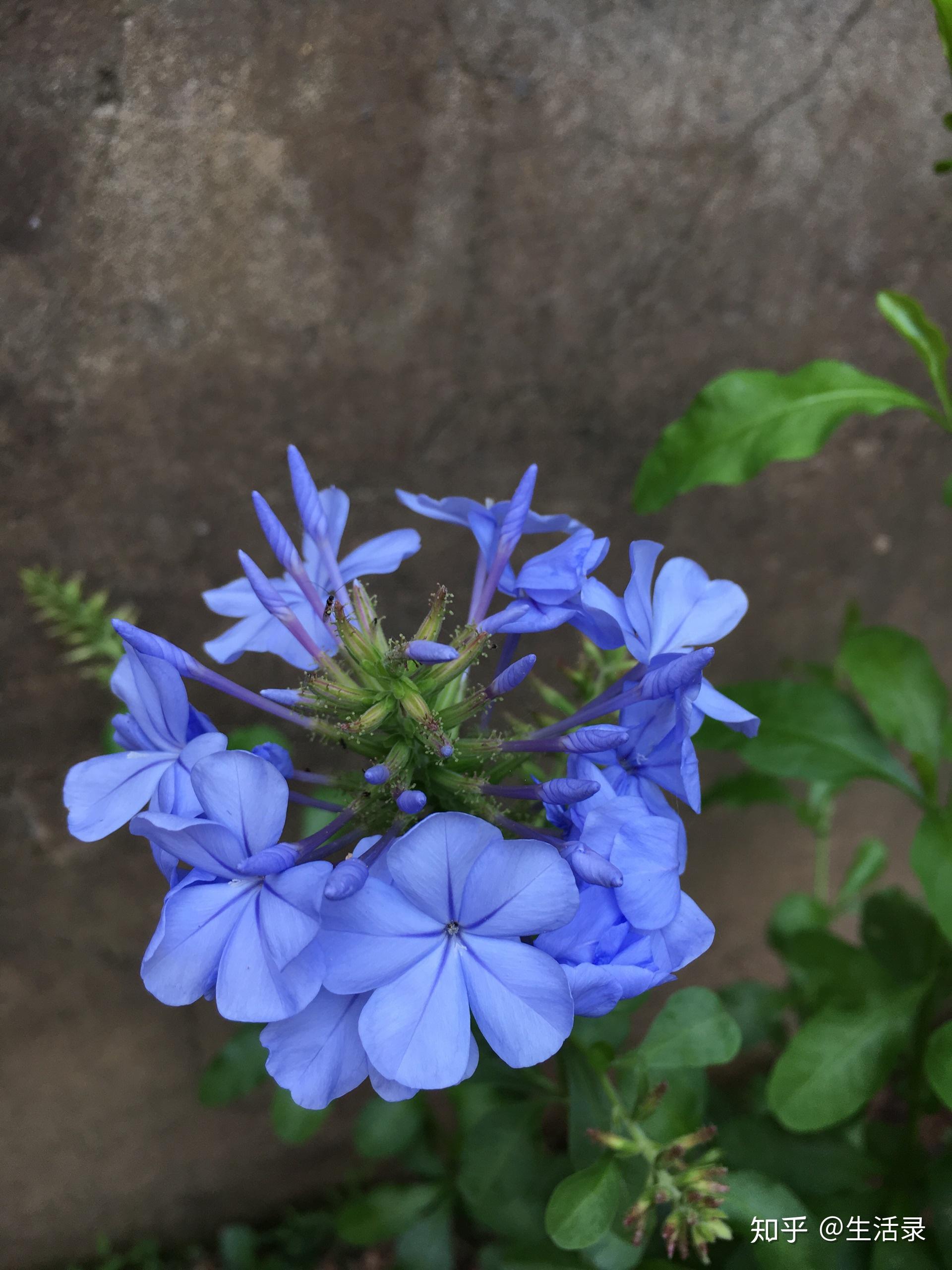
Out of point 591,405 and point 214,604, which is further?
point 591,405

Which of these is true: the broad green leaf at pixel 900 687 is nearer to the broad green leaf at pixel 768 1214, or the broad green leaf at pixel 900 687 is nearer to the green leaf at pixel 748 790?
the green leaf at pixel 748 790

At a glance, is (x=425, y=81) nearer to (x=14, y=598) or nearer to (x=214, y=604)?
(x=214, y=604)

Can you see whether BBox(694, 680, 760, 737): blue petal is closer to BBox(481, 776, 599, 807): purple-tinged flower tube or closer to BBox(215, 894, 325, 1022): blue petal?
BBox(481, 776, 599, 807): purple-tinged flower tube

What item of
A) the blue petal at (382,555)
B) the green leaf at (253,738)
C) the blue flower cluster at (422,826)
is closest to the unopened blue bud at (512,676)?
the blue flower cluster at (422,826)

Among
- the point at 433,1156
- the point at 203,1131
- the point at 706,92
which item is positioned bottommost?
the point at 203,1131

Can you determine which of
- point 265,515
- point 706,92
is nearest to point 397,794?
point 265,515

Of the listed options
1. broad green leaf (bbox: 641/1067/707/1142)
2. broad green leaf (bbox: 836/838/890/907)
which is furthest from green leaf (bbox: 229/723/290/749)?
broad green leaf (bbox: 836/838/890/907)
